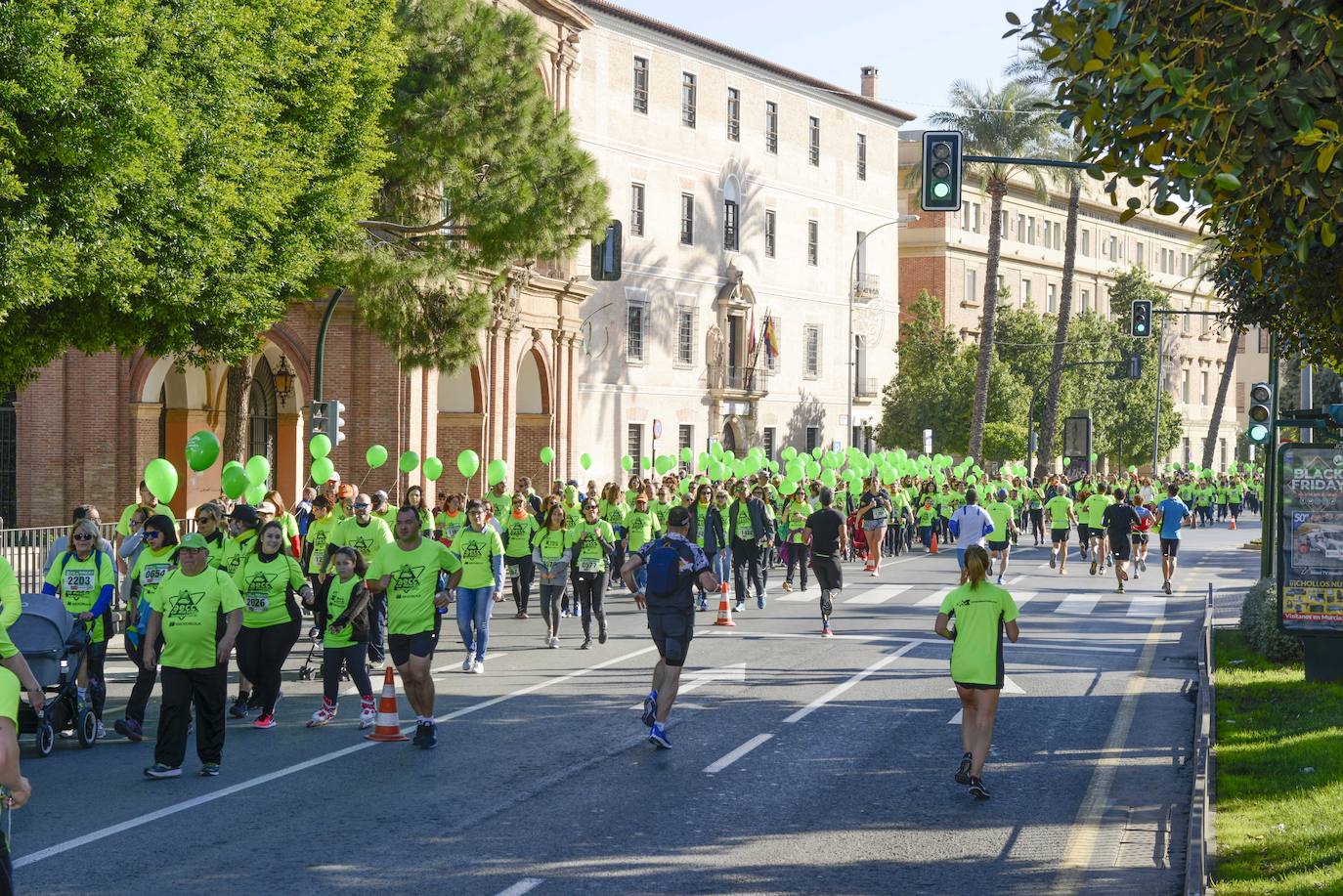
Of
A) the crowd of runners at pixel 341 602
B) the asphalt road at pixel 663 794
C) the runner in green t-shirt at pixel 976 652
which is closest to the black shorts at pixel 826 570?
the crowd of runners at pixel 341 602

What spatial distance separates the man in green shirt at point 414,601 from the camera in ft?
41.3

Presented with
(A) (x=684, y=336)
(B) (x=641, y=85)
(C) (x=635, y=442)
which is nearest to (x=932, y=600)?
(C) (x=635, y=442)

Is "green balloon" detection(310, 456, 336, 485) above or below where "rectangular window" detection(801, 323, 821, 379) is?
below

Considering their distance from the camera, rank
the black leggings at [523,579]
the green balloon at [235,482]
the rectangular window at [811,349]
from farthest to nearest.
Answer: the rectangular window at [811,349]
the black leggings at [523,579]
the green balloon at [235,482]

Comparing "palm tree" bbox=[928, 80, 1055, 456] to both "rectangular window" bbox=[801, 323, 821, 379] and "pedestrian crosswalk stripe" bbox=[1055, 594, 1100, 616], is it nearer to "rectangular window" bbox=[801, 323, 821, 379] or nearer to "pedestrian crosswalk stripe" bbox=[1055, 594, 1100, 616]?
"rectangular window" bbox=[801, 323, 821, 379]

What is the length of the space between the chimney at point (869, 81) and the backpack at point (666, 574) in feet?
212

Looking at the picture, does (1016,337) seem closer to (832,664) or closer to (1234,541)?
(1234,541)

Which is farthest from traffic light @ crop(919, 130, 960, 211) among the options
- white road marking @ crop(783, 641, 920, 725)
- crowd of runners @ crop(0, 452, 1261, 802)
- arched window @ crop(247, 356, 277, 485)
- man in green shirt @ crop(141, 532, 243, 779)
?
arched window @ crop(247, 356, 277, 485)

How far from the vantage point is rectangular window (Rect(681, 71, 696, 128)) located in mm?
55312

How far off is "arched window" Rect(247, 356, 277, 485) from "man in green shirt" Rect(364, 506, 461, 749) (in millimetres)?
24213

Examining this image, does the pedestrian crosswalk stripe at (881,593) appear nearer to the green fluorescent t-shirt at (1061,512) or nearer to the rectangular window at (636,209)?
the green fluorescent t-shirt at (1061,512)

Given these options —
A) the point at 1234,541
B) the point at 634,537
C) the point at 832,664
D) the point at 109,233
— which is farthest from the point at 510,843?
the point at 1234,541

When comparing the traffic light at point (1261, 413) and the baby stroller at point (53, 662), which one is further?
the traffic light at point (1261, 413)

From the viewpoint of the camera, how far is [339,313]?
34688 mm
